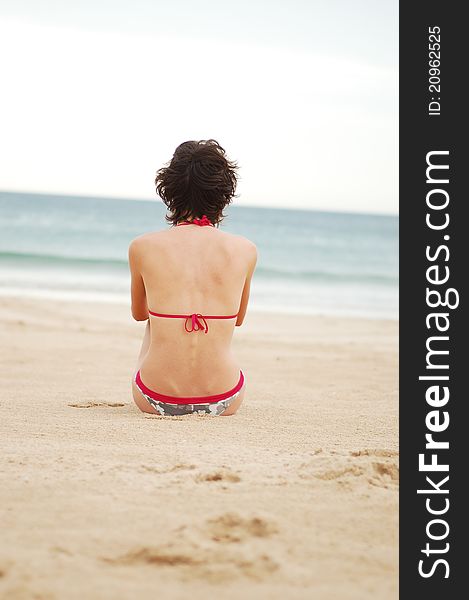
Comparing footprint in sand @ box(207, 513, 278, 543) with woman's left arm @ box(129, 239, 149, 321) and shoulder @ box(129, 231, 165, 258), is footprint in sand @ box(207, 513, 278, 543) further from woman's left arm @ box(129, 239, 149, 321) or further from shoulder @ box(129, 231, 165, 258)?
shoulder @ box(129, 231, 165, 258)

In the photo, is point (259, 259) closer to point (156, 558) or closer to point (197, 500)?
point (197, 500)

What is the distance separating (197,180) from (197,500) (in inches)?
73.2

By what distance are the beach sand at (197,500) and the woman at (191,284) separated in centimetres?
18

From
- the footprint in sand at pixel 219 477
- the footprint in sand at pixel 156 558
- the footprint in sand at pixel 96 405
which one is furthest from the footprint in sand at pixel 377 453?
the footprint in sand at pixel 96 405

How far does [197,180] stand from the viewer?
152 inches

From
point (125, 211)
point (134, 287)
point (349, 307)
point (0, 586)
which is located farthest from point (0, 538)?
point (125, 211)

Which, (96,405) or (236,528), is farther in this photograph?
(96,405)

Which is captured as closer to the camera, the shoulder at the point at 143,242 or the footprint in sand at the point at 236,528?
the footprint in sand at the point at 236,528

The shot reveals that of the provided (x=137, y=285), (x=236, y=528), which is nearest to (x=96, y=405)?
(x=137, y=285)

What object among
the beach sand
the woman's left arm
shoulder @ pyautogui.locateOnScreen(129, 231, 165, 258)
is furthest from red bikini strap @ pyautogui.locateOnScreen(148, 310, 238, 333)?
the beach sand

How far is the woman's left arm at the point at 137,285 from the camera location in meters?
3.86

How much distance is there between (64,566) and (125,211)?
54.2 m

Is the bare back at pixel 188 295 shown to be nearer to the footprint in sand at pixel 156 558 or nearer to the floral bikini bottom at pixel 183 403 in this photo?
the floral bikini bottom at pixel 183 403

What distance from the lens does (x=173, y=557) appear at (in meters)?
2.17
